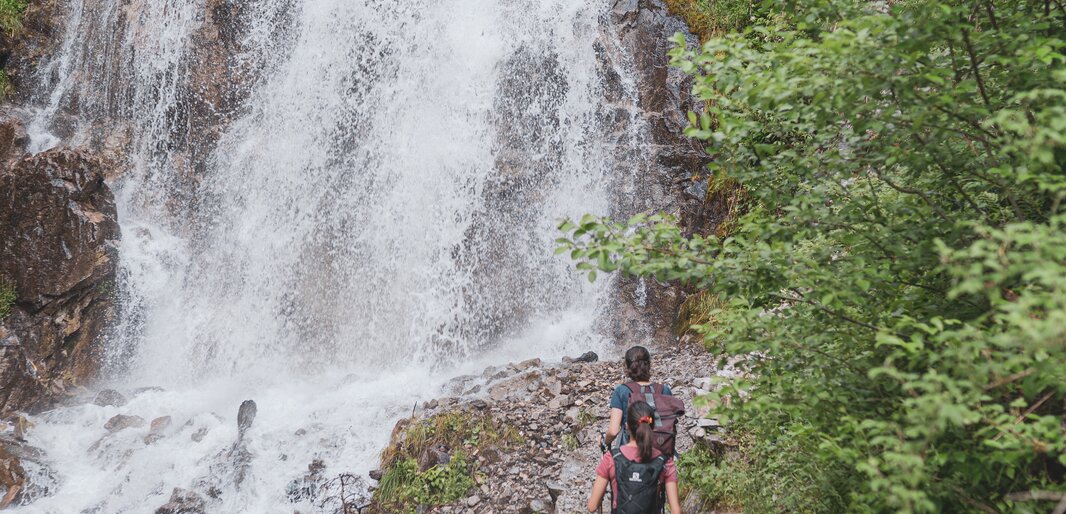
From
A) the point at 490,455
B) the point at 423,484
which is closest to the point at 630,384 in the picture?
the point at 490,455

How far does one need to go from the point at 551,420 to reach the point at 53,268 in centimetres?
986

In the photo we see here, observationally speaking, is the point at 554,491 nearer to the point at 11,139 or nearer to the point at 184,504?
the point at 184,504

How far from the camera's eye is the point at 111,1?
13508mm

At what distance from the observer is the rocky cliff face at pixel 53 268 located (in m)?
10.7

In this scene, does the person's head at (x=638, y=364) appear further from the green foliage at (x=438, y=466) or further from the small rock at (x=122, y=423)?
the small rock at (x=122, y=423)

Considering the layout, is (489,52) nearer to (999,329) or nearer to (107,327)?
(107,327)

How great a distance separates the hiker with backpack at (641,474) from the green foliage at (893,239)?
0.76m

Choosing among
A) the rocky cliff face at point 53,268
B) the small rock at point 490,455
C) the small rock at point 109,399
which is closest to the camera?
the small rock at point 490,455

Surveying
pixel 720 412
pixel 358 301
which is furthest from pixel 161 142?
pixel 720 412

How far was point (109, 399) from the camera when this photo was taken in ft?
34.0

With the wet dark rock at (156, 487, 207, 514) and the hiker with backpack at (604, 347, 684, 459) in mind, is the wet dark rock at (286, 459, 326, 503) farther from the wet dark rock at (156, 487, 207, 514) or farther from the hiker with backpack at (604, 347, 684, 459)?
the hiker with backpack at (604, 347, 684, 459)

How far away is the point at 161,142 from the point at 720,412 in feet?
44.9

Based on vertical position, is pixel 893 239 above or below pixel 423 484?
above

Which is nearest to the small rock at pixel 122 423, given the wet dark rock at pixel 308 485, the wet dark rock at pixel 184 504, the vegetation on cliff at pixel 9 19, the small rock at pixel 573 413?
the wet dark rock at pixel 184 504
